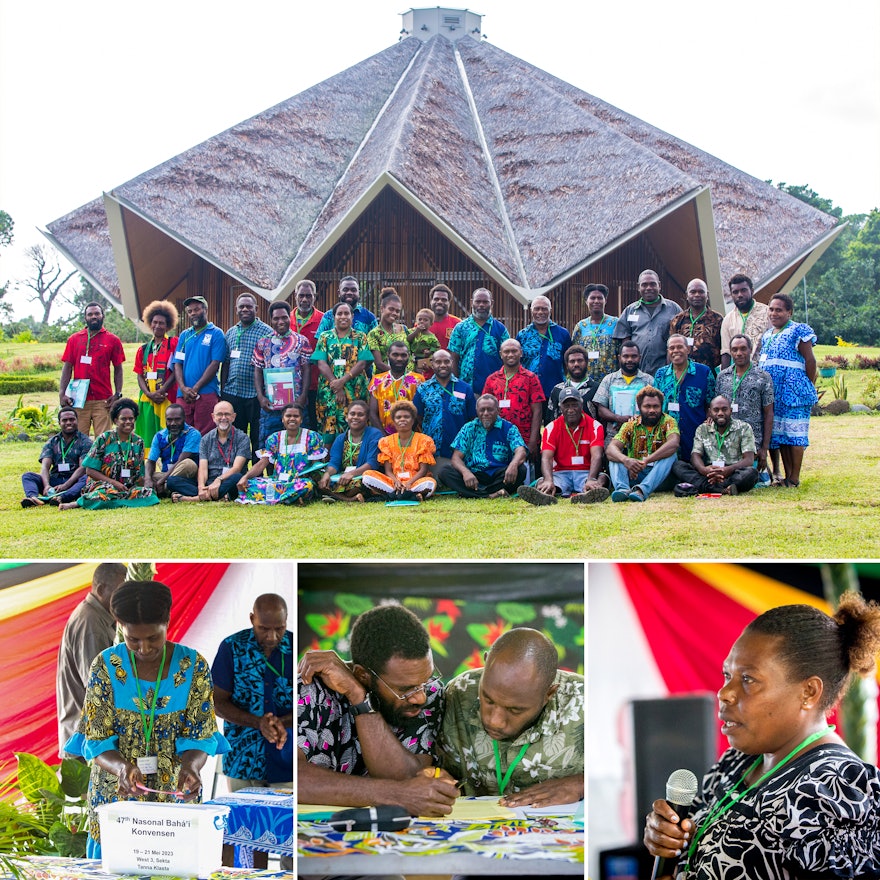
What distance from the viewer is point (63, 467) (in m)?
8.14

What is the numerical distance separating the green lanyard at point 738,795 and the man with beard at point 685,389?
4.49 metres

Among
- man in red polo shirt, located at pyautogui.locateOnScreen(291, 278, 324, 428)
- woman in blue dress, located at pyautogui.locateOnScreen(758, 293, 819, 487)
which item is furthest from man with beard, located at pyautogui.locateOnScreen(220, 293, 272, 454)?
woman in blue dress, located at pyautogui.locateOnScreen(758, 293, 819, 487)

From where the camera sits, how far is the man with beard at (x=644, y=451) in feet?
24.0

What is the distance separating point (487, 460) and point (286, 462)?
1414mm

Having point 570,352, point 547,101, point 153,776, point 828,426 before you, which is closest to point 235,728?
point 153,776

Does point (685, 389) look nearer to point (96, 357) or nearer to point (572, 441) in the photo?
point (572, 441)

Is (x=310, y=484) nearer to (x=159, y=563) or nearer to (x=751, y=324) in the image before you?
(x=751, y=324)

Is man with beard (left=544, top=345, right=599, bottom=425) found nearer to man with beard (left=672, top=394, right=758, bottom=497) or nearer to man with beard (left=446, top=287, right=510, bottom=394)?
man with beard (left=446, top=287, right=510, bottom=394)

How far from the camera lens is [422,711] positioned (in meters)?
3.52

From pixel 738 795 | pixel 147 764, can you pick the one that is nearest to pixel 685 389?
pixel 738 795

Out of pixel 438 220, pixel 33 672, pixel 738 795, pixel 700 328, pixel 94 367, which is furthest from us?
pixel 438 220

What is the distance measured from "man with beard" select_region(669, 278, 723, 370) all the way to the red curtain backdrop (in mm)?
5026

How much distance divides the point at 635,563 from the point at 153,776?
1.72 meters

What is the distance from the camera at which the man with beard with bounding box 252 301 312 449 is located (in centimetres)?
809
